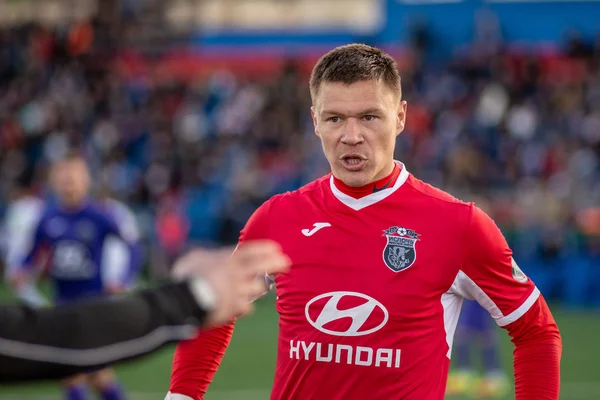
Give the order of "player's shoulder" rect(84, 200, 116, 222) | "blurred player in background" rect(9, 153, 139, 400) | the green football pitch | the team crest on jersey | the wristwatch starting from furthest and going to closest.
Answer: the green football pitch, "player's shoulder" rect(84, 200, 116, 222), "blurred player in background" rect(9, 153, 139, 400), the team crest on jersey, the wristwatch

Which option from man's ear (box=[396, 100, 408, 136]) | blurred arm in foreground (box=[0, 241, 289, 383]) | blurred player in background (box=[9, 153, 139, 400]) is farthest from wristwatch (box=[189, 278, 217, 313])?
blurred player in background (box=[9, 153, 139, 400])

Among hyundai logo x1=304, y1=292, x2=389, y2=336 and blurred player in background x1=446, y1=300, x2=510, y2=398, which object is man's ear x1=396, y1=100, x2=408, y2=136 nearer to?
hyundai logo x1=304, y1=292, x2=389, y2=336

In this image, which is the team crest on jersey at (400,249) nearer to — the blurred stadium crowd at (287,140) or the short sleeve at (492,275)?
the short sleeve at (492,275)

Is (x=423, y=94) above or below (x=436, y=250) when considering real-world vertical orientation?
above

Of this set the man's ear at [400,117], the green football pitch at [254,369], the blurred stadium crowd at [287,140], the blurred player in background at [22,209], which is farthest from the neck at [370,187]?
the blurred stadium crowd at [287,140]

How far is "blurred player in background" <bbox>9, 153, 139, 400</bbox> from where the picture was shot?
9.72 m

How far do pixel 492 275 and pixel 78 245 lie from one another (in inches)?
264

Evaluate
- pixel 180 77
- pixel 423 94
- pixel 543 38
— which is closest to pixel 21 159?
pixel 180 77

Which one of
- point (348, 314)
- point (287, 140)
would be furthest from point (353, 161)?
point (287, 140)

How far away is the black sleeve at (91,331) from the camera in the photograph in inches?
86.7

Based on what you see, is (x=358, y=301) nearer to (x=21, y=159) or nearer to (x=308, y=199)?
(x=308, y=199)

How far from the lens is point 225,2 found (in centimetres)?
3066

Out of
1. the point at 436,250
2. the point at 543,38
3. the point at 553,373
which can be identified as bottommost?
the point at 553,373

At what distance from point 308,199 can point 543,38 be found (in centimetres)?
2071
